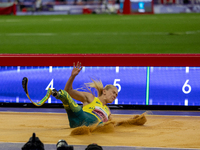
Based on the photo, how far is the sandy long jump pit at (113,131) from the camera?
14.3 feet

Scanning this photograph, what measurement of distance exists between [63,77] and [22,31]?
10156mm

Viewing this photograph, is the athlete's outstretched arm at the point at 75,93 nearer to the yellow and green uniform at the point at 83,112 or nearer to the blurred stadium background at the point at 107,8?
the yellow and green uniform at the point at 83,112

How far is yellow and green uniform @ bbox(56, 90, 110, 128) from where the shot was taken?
4.59 metres

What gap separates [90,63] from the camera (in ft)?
20.3

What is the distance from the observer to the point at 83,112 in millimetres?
4777

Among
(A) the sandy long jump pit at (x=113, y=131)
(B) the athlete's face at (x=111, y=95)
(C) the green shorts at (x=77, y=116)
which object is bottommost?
(A) the sandy long jump pit at (x=113, y=131)

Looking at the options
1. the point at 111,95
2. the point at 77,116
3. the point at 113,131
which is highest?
the point at 111,95

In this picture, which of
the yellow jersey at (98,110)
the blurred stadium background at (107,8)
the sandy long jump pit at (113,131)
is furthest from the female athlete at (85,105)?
the blurred stadium background at (107,8)

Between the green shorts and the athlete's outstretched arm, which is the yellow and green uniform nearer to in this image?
the green shorts

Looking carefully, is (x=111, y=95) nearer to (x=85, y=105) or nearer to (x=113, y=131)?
(x=85, y=105)

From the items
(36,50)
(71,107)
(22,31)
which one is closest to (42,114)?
(71,107)

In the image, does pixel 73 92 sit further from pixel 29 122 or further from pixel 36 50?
pixel 36 50

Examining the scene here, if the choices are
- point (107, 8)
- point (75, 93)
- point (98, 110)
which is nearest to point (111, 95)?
point (98, 110)

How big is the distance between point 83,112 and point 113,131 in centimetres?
42
